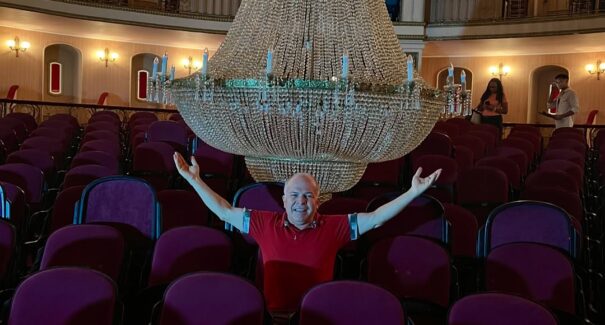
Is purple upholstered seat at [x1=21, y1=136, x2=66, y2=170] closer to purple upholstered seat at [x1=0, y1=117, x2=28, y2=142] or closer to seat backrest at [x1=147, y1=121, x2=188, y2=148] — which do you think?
seat backrest at [x1=147, y1=121, x2=188, y2=148]

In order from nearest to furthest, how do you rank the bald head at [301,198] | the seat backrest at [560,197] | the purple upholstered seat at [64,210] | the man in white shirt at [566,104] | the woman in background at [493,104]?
the bald head at [301,198]
the purple upholstered seat at [64,210]
the seat backrest at [560,197]
the woman in background at [493,104]
the man in white shirt at [566,104]

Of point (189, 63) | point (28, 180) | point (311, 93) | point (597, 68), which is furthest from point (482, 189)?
point (189, 63)

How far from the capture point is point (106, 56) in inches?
583

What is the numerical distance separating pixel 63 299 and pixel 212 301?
1.82ft

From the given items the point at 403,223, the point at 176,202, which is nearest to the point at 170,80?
the point at 176,202

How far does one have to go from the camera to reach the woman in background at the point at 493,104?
8727 millimetres

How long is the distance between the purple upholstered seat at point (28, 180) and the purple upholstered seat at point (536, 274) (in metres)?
3.36

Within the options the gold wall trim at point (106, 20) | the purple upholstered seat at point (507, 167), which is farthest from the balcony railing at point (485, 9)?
the purple upholstered seat at point (507, 167)

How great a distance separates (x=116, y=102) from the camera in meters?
15.2

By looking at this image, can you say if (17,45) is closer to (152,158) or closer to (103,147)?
(103,147)

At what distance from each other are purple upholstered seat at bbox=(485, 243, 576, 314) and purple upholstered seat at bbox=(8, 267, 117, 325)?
1796mm

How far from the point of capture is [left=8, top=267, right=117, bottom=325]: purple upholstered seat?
8.91ft

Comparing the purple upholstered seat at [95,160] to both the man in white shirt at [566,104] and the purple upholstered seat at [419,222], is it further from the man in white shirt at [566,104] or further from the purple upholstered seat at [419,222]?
the man in white shirt at [566,104]

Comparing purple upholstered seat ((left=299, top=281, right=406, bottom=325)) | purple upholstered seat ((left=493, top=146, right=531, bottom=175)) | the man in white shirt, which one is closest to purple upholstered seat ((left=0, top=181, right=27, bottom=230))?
purple upholstered seat ((left=299, top=281, right=406, bottom=325))
